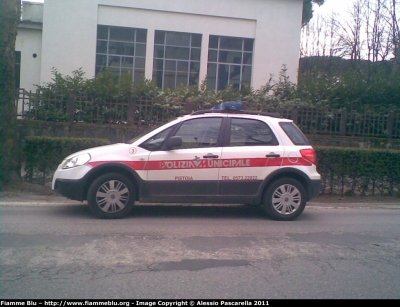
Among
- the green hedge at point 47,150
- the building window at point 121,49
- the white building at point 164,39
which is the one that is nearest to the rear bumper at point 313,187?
the green hedge at point 47,150

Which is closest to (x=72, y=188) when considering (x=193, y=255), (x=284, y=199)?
(x=193, y=255)

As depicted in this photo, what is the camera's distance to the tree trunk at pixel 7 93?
9945mm

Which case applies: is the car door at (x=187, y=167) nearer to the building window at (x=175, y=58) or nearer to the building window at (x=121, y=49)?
the building window at (x=121, y=49)

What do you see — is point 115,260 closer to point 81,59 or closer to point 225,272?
point 225,272

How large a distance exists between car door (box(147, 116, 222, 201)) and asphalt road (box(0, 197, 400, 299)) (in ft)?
1.79

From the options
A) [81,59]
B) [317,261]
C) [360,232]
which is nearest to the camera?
[317,261]

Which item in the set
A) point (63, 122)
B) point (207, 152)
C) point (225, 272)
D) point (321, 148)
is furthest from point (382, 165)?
point (63, 122)

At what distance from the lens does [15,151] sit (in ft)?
33.6

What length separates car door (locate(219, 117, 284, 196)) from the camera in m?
7.89

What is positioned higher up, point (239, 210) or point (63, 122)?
point (63, 122)

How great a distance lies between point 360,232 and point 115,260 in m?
4.09

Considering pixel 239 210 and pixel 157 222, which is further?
pixel 239 210

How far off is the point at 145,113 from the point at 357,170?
6.15 metres

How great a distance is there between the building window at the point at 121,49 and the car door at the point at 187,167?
12.4 m
